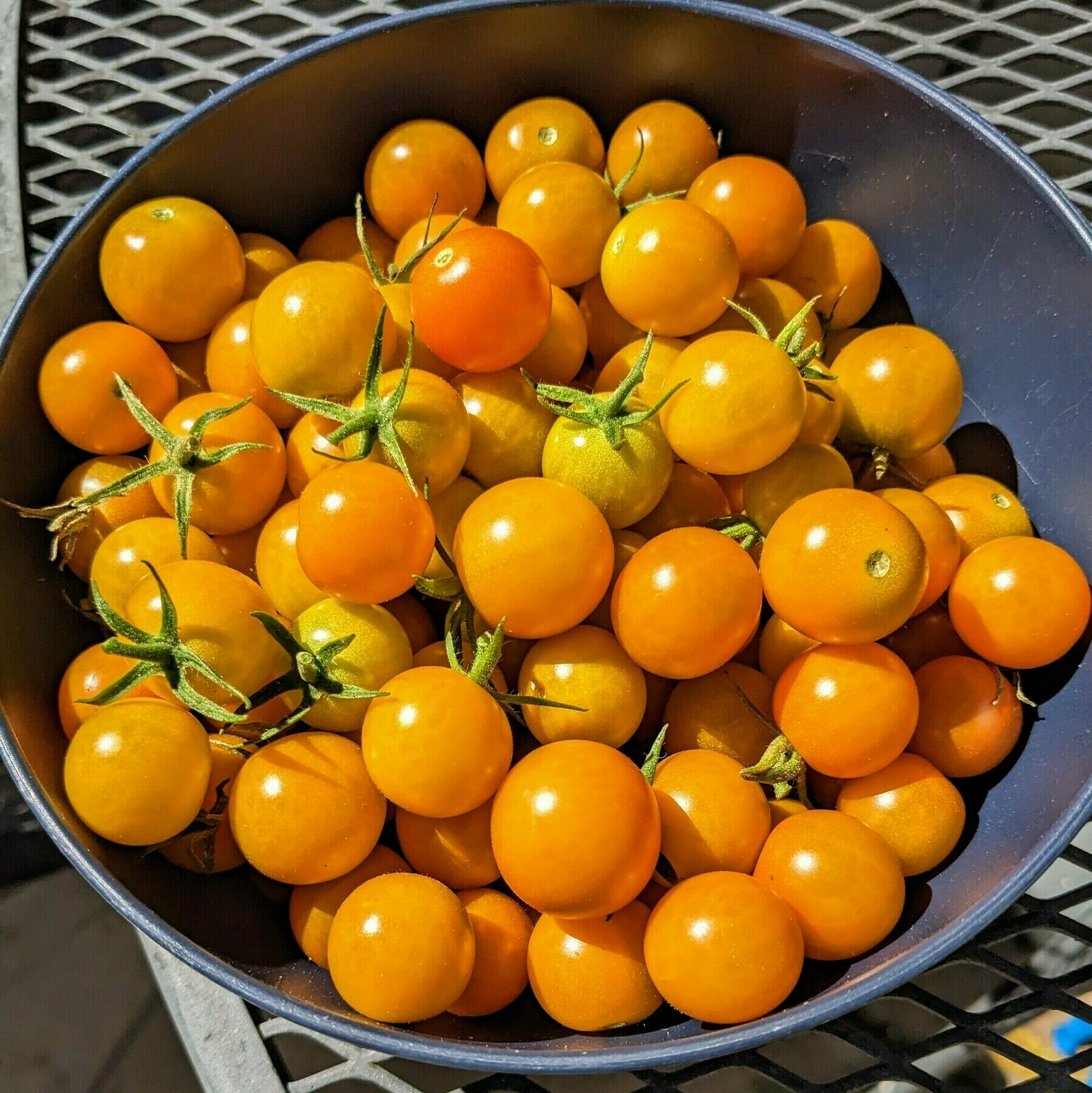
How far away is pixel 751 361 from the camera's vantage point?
0.71 meters

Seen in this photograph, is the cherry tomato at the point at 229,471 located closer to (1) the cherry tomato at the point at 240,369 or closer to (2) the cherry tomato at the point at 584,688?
(1) the cherry tomato at the point at 240,369

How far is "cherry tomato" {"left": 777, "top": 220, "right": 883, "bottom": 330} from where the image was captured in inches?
34.6

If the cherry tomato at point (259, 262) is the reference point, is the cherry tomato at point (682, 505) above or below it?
below

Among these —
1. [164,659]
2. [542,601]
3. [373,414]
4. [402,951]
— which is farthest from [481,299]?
[402,951]

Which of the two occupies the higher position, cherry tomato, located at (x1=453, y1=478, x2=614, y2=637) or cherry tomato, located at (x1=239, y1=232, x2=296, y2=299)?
cherry tomato, located at (x1=239, y1=232, x2=296, y2=299)

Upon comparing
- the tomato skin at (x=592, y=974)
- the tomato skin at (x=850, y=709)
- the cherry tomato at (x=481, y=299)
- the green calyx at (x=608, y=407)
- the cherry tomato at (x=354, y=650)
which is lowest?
the tomato skin at (x=592, y=974)

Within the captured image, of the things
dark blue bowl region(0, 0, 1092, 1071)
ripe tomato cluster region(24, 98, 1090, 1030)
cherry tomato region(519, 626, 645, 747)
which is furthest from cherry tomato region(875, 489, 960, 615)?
cherry tomato region(519, 626, 645, 747)

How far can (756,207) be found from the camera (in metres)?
0.84

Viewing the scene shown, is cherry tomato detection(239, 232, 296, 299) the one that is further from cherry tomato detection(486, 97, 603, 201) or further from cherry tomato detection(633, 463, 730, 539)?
cherry tomato detection(633, 463, 730, 539)

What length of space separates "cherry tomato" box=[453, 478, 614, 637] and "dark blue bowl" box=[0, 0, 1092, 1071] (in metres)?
0.29

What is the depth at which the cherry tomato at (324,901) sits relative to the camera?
0.71 m

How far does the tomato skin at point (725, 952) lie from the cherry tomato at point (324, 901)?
202 mm

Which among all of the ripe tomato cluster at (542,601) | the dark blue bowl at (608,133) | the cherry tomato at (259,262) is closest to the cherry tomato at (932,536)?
the ripe tomato cluster at (542,601)

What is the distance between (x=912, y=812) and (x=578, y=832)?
26cm
